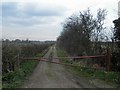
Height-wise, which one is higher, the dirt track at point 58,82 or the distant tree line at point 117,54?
the distant tree line at point 117,54

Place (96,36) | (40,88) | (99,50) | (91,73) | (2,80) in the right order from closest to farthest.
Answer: (40,88)
(2,80)
(91,73)
(99,50)
(96,36)

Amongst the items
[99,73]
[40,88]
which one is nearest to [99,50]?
[99,73]

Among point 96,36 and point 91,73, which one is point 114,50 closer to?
point 91,73

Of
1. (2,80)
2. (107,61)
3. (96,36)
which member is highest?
(96,36)

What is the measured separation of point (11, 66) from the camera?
1783 cm

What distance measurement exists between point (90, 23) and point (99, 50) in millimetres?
6424

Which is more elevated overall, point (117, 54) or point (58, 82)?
point (117, 54)

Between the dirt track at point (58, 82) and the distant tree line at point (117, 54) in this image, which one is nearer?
the dirt track at point (58, 82)

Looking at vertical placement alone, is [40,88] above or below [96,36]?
below

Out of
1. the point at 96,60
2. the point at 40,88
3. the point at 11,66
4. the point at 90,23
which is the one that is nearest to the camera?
the point at 40,88

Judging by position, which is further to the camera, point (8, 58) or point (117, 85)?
point (8, 58)

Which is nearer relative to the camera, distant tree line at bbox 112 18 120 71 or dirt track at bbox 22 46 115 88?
dirt track at bbox 22 46 115 88

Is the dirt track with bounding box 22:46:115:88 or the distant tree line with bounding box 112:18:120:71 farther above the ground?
the distant tree line with bounding box 112:18:120:71

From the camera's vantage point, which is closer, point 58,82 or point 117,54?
point 58,82
